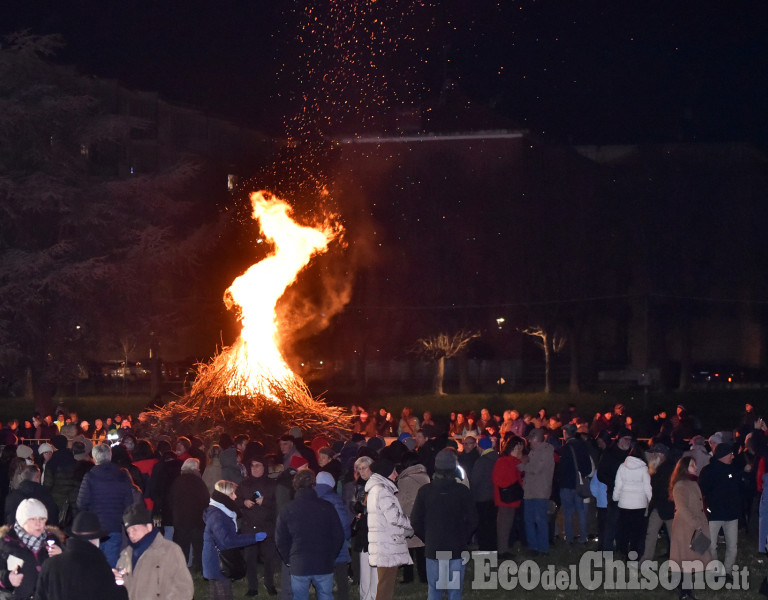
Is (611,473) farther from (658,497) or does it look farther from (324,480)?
(324,480)

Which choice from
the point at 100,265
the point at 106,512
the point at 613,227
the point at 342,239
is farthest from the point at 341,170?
the point at 106,512

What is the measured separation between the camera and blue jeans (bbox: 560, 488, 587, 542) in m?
15.7

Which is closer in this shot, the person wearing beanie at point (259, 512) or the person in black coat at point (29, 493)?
the person in black coat at point (29, 493)

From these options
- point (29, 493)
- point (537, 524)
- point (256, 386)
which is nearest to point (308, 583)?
point (29, 493)

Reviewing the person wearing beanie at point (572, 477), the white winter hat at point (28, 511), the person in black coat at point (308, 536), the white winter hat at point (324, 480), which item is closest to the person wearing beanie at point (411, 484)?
the white winter hat at point (324, 480)

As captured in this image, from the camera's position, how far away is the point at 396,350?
4644cm

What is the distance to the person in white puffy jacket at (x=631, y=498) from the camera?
1381 cm

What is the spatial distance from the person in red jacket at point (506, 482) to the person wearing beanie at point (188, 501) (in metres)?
3.86

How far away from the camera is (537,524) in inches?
590

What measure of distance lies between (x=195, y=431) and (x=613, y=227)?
24.9 metres

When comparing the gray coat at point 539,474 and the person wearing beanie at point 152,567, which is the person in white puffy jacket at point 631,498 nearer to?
the gray coat at point 539,474

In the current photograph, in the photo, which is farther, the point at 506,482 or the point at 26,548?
the point at 506,482

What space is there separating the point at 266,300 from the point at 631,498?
37.3 feet

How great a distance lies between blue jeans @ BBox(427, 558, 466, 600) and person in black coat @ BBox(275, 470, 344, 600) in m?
0.95
